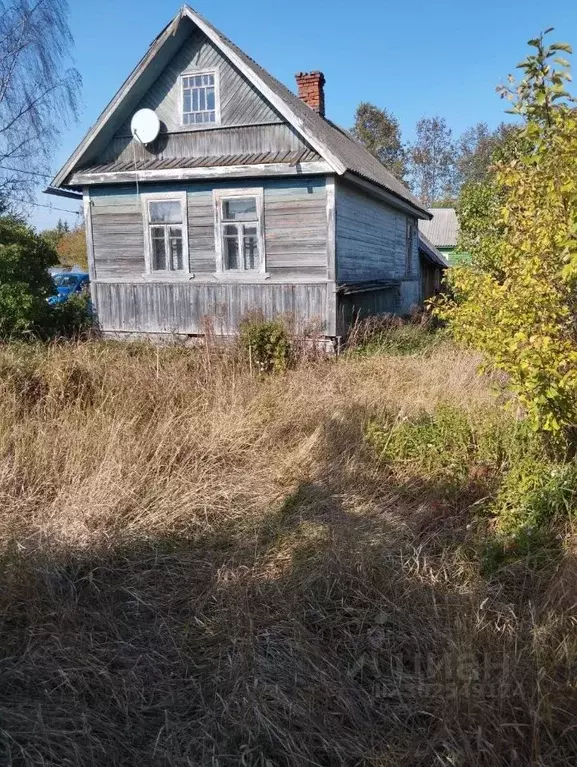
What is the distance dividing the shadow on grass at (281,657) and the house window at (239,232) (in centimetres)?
808

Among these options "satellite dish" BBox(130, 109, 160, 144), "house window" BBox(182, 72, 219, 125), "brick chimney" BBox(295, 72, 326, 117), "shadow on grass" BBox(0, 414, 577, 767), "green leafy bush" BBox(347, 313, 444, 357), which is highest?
"brick chimney" BBox(295, 72, 326, 117)

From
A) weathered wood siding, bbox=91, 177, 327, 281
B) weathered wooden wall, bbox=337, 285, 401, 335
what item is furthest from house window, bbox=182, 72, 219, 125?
weathered wooden wall, bbox=337, 285, 401, 335

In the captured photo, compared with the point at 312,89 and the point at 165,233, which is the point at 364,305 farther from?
the point at 312,89

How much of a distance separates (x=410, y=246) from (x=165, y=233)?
894 centimetres

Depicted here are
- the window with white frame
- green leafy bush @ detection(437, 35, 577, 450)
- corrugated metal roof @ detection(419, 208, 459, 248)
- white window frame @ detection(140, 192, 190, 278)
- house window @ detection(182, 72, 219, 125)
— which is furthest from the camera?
corrugated metal roof @ detection(419, 208, 459, 248)

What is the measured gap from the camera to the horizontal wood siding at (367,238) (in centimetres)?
1120

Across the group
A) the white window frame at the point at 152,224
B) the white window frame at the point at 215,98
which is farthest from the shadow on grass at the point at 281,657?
the white window frame at the point at 215,98

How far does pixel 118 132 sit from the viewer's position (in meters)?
11.9

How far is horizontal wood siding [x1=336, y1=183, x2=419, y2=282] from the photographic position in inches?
441

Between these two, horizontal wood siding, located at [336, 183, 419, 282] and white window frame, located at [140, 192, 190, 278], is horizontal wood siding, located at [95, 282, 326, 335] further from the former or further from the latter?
horizontal wood siding, located at [336, 183, 419, 282]

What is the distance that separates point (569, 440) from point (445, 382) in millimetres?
2646

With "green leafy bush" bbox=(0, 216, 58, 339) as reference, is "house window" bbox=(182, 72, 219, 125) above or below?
above

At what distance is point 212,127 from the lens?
1119cm

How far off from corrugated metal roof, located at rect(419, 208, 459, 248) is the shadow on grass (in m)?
37.6
